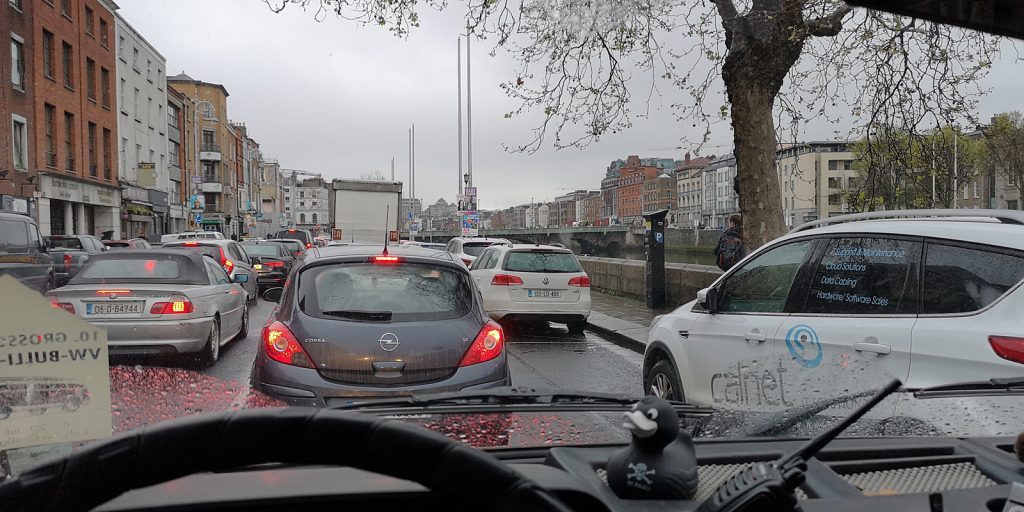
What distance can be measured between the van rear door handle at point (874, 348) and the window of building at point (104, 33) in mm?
5020

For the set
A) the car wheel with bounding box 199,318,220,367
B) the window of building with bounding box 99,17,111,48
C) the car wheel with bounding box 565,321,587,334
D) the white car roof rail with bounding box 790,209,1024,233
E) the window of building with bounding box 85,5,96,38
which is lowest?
the car wheel with bounding box 565,321,587,334

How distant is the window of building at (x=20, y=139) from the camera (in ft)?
21.7

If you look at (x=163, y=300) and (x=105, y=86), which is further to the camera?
(x=105, y=86)

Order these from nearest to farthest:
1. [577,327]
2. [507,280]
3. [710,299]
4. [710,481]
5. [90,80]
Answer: [710,481]
[710,299]
[90,80]
[507,280]
[577,327]

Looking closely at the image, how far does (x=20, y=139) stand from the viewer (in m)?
7.01

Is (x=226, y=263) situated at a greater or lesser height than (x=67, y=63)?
lesser

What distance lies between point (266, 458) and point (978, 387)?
96.6 inches

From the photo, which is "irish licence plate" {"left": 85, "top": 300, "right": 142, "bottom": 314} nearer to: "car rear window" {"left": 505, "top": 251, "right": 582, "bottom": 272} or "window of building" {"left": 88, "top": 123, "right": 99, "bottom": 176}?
"window of building" {"left": 88, "top": 123, "right": 99, "bottom": 176}

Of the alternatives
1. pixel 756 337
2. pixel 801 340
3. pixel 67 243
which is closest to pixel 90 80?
pixel 756 337

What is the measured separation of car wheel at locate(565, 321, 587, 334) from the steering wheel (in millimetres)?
12452

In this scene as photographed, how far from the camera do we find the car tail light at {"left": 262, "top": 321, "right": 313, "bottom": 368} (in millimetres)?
4734

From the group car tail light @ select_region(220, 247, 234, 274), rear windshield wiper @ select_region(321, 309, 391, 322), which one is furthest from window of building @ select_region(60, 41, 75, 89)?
car tail light @ select_region(220, 247, 234, 274)

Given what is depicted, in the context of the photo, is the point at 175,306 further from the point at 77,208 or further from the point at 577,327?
the point at 77,208

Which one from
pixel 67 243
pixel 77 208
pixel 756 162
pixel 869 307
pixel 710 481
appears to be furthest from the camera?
pixel 67 243
